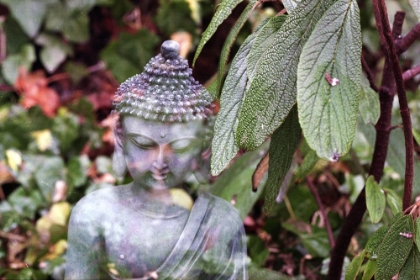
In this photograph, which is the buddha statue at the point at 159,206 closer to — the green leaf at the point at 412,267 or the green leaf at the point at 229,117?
the green leaf at the point at 229,117

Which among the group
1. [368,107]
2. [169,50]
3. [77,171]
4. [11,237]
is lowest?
[11,237]

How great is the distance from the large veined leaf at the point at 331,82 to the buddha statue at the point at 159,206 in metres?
0.23

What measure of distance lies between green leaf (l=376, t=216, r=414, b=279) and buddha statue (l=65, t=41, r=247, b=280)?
8.9 inches

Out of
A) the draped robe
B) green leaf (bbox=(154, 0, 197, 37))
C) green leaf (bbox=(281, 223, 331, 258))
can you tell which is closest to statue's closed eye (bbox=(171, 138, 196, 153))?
the draped robe

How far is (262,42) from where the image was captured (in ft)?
2.36

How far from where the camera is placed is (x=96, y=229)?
841 mm

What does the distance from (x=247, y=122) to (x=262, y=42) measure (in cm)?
12

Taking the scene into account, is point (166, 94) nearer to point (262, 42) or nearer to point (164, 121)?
point (164, 121)

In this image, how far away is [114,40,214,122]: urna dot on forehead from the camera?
0.77 meters

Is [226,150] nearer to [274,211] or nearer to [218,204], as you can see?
[218,204]

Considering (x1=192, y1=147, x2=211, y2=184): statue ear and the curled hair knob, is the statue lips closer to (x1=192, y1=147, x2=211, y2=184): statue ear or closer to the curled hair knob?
(x1=192, y1=147, x2=211, y2=184): statue ear

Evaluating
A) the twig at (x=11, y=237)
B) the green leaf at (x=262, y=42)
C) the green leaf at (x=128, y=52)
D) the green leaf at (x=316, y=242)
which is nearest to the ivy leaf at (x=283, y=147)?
the green leaf at (x=262, y=42)

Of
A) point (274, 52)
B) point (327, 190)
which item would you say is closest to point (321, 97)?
point (274, 52)

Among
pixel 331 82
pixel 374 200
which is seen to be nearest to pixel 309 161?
pixel 374 200
